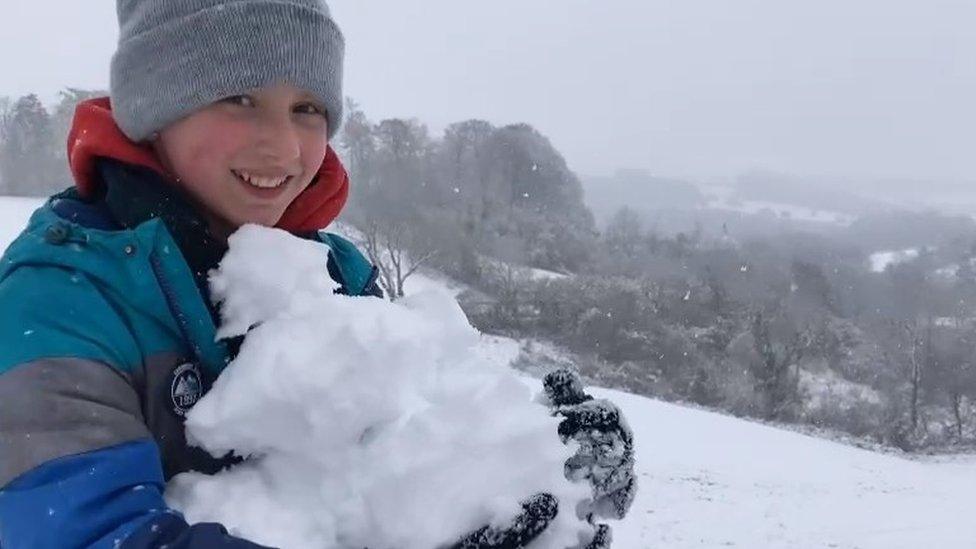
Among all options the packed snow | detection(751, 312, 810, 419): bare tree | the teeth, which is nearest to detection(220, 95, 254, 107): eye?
the teeth

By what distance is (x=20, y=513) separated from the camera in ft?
2.75

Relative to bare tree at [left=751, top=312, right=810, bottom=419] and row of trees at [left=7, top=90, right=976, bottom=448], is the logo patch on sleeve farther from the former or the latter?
bare tree at [left=751, top=312, right=810, bottom=419]

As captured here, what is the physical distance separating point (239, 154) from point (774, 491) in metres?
17.6

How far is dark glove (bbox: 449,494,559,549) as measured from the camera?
100 centimetres

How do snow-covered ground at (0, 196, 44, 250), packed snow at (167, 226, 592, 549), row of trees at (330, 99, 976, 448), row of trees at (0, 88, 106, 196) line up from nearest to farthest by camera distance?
packed snow at (167, 226, 592, 549) → snow-covered ground at (0, 196, 44, 250) → row of trees at (330, 99, 976, 448) → row of trees at (0, 88, 106, 196)

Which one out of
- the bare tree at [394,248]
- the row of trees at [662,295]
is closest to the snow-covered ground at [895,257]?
the row of trees at [662,295]

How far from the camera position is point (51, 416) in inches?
33.8

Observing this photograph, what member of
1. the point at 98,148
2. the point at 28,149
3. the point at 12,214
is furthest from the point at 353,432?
the point at 28,149

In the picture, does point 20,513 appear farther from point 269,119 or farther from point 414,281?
point 414,281

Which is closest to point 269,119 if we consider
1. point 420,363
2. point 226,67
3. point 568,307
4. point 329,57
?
point 226,67

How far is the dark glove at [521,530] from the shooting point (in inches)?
39.3

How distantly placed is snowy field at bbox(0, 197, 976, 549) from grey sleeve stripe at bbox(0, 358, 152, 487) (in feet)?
33.6

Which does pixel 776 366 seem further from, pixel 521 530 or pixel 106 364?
pixel 106 364

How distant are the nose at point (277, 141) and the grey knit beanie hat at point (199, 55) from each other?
0.06 m
